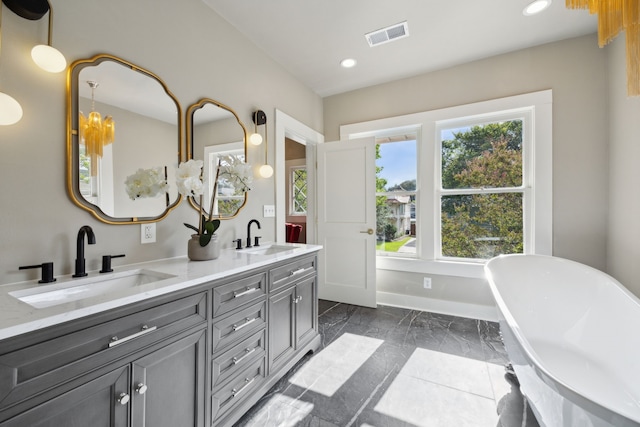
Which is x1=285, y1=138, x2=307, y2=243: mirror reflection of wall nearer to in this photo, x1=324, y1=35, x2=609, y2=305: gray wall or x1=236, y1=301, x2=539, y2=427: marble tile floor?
x1=236, y1=301, x2=539, y2=427: marble tile floor

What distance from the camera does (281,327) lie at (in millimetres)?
1905

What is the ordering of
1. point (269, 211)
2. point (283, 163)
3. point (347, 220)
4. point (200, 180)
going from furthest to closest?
point (347, 220), point (283, 163), point (269, 211), point (200, 180)

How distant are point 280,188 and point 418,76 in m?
2.10

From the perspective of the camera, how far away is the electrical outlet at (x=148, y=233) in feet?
5.27

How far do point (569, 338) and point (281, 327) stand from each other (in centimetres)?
195

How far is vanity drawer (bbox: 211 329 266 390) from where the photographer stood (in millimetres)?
1377

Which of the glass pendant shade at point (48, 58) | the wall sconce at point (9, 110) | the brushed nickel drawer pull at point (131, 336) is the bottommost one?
the brushed nickel drawer pull at point (131, 336)

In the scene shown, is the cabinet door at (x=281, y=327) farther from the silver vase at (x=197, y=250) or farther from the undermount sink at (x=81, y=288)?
the undermount sink at (x=81, y=288)

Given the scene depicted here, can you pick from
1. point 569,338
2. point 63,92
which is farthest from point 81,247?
point 569,338

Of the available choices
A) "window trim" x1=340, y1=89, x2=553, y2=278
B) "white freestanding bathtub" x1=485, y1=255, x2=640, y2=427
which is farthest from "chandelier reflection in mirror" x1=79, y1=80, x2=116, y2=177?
"window trim" x1=340, y1=89, x2=553, y2=278

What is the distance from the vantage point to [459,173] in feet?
10.1

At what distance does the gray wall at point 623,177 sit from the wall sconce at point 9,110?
12.0 feet

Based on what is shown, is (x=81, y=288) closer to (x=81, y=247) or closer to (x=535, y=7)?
(x=81, y=247)

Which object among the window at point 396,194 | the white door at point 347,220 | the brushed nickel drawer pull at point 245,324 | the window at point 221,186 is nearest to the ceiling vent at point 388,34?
the white door at point 347,220
